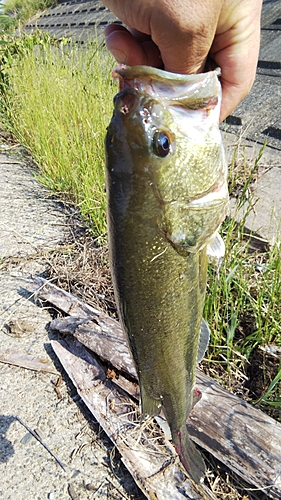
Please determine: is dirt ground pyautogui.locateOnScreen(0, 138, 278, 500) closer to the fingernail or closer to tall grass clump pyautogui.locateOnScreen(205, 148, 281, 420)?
tall grass clump pyautogui.locateOnScreen(205, 148, 281, 420)

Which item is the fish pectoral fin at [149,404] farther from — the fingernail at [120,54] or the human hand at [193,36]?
the fingernail at [120,54]

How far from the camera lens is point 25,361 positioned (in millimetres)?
2936

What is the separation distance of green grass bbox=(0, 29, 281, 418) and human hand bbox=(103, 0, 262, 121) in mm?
1054

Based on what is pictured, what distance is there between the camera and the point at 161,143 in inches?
50.7

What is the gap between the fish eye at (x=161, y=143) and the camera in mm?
1274

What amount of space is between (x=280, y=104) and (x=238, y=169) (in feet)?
3.12

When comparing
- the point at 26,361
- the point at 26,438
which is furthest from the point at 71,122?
the point at 26,438

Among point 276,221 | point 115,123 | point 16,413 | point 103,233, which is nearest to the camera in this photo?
point 115,123

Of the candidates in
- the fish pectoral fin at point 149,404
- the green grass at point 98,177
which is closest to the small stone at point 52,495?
the fish pectoral fin at point 149,404

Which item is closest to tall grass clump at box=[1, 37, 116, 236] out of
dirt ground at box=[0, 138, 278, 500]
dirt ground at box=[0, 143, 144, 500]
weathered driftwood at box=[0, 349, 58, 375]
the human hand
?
dirt ground at box=[0, 138, 278, 500]

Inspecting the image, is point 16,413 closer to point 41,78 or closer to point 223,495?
point 223,495

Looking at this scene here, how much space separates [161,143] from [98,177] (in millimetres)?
2828

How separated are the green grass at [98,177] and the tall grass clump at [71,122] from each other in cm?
1

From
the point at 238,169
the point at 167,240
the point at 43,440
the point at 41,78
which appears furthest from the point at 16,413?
the point at 41,78
